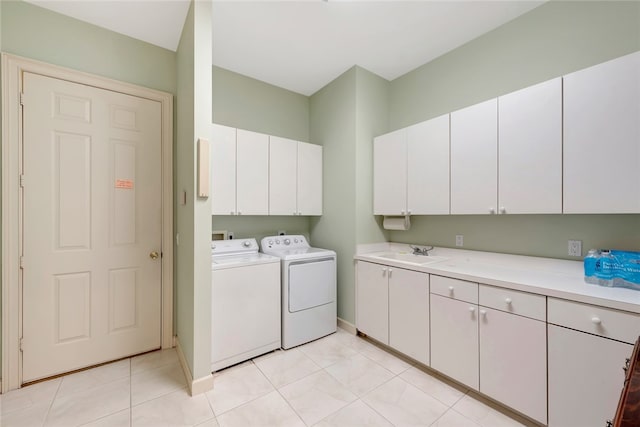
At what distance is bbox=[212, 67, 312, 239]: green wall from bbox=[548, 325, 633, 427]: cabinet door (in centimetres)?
262

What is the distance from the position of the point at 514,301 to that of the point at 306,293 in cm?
170

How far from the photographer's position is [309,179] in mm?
3143

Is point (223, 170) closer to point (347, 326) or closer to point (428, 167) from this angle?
point (428, 167)

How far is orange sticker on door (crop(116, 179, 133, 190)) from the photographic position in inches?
89.6

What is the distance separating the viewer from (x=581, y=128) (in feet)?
5.28

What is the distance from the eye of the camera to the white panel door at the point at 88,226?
1.96m

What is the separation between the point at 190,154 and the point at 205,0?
113 cm

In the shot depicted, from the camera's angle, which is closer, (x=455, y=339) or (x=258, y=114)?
(x=455, y=339)

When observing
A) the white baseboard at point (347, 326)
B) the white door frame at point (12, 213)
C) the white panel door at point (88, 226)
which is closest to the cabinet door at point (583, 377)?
the white baseboard at point (347, 326)

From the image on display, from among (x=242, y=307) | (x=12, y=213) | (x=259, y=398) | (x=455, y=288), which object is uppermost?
(x=12, y=213)

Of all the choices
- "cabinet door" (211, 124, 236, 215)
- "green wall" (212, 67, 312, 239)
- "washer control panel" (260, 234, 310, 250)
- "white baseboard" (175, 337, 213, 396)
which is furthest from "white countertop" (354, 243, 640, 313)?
"white baseboard" (175, 337, 213, 396)

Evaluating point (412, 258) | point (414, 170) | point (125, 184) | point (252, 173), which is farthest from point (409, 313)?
point (125, 184)

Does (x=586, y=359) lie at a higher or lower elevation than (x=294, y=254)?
lower

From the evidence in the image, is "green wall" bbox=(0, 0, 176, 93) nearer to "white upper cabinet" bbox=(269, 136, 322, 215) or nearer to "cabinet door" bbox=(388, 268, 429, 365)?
"white upper cabinet" bbox=(269, 136, 322, 215)
